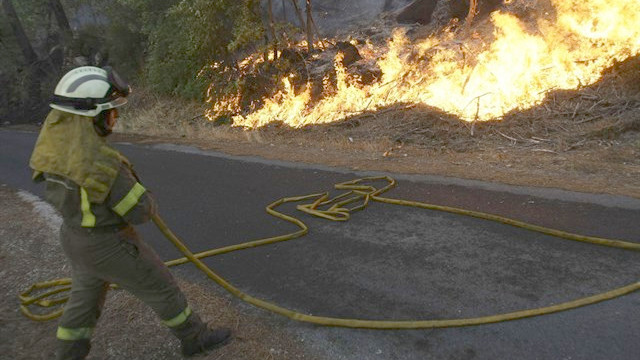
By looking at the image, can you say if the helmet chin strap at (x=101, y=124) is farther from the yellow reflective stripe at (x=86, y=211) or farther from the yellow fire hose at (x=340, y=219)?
the yellow fire hose at (x=340, y=219)

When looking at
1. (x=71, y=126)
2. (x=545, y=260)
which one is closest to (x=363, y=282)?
(x=545, y=260)

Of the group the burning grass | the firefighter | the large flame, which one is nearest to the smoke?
the burning grass

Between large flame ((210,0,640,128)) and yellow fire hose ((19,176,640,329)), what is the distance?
458 cm

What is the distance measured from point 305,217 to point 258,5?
39.5 ft

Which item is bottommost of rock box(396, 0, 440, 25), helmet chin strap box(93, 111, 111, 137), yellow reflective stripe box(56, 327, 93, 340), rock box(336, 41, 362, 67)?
yellow reflective stripe box(56, 327, 93, 340)

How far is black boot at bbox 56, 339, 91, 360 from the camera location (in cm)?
A: 303

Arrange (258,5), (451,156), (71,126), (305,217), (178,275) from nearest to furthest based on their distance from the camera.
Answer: (71,126), (178,275), (305,217), (451,156), (258,5)

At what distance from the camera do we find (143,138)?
571 inches

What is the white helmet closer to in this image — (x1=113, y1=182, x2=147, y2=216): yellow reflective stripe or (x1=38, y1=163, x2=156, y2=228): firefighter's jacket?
(x1=38, y1=163, x2=156, y2=228): firefighter's jacket

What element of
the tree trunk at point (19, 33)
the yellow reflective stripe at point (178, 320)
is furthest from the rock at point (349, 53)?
the tree trunk at point (19, 33)

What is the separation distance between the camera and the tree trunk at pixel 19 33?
26.0 metres

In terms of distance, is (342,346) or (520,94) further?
(520,94)

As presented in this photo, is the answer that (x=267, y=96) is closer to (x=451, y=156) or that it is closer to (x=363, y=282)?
(x=451, y=156)

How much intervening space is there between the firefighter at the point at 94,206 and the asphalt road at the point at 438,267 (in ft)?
3.23
